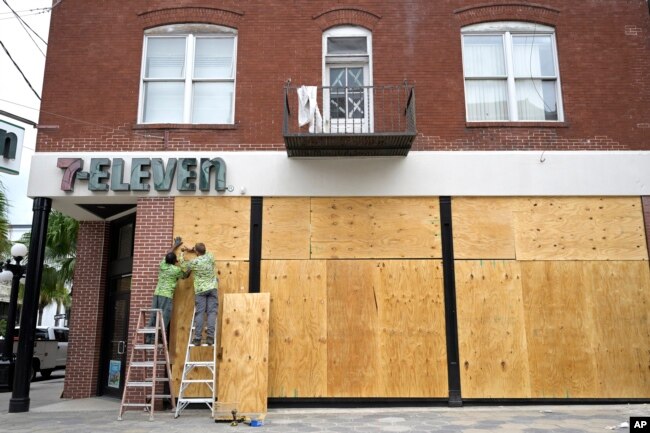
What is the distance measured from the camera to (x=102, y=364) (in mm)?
10922

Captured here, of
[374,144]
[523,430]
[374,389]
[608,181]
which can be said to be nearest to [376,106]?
[374,144]

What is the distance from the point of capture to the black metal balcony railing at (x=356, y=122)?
885 cm

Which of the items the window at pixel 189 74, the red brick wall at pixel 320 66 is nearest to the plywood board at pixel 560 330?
the red brick wall at pixel 320 66

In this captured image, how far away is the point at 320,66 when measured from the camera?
32.8ft

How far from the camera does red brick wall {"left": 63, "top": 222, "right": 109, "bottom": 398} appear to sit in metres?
10.6

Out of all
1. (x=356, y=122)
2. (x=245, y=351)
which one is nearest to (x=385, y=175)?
(x=356, y=122)

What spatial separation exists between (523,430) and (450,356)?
211 centimetres

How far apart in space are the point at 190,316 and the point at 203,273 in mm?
880

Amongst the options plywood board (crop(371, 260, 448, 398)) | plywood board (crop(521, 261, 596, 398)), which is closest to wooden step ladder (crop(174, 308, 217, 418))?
plywood board (crop(371, 260, 448, 398))

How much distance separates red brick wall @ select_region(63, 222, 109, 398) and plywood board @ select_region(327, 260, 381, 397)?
203 inches

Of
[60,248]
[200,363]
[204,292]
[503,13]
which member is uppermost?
[503,13]

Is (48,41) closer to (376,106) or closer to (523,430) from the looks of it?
(376,106)

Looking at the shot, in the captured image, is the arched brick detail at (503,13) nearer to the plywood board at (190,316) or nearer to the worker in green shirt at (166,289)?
the plywood board at (190,316)

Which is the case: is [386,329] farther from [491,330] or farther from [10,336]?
[10,336]
